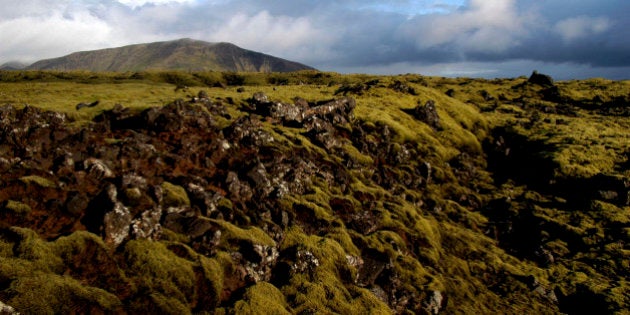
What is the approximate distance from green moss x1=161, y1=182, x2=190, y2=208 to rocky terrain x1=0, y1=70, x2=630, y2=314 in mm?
143

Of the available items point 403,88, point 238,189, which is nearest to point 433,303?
point 238,189

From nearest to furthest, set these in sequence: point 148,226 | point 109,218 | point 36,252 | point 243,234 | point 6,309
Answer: point 6,309 < point 36,252 < point 109,218 < point 148,226 < point 243,234

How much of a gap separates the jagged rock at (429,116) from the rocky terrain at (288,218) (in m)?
9.06

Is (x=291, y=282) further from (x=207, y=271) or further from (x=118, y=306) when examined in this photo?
(x=118, y=306)

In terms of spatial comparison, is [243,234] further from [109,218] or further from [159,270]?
[109,218]

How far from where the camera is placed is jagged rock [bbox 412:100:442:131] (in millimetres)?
67688

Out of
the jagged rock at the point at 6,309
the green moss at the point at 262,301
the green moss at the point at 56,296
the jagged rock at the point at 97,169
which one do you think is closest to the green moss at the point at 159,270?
the green moss at the point at 56,296

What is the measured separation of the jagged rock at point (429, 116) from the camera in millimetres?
67688

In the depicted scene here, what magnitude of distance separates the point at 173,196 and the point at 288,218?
859 centimetres

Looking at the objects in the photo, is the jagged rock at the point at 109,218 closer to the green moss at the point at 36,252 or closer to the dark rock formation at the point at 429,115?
the green moss at the point at 36,252

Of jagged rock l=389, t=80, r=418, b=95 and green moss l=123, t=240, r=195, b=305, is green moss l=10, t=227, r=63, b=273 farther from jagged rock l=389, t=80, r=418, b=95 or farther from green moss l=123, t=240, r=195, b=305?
jagged rock l=389, t=80, r=418, b=95

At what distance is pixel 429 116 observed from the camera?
68.4m

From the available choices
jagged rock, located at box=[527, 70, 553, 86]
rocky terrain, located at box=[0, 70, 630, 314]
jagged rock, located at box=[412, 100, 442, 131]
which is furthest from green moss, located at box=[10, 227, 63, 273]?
jagged rock, located at box=[527, 70, 553, 86]

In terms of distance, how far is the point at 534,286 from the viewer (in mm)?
31844
